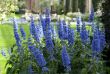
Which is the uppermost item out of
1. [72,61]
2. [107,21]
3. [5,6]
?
[5,6]

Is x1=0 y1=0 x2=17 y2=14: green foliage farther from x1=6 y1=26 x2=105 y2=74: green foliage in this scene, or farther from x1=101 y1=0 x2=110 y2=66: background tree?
x1=6 y1=26 x2=105 y2=74: green foliage

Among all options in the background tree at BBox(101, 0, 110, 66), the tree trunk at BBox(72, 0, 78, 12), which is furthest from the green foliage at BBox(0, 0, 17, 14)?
the tree trunk at BBox(72, 0, 78, 12)

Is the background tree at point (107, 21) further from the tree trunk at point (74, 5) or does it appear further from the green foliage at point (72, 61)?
the tree trunk at point (74, 5)

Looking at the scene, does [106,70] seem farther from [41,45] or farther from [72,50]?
[41,45]

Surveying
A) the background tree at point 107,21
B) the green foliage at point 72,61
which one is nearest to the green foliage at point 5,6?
the background tree at point 107,21

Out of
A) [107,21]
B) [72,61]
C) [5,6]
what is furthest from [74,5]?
[72,61]

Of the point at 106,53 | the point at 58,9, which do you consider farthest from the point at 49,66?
the point at 58,9

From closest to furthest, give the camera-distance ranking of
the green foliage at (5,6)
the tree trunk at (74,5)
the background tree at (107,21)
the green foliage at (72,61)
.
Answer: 1. the green foliage at (72,61)
2. the background tree at (107,21)
3. the green foliage at (5,6)
4. the tree trunk at (74,5)

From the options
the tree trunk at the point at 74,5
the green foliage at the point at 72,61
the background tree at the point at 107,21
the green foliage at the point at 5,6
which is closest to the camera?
the green foliage at the point at 72,61

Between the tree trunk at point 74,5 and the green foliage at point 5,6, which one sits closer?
the green foliage at point 5,6

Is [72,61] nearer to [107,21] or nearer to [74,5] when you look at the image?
[107,21]

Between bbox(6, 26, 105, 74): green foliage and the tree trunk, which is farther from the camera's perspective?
the tree trunk

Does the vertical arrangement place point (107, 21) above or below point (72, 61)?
above

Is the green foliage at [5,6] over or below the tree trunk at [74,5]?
over
